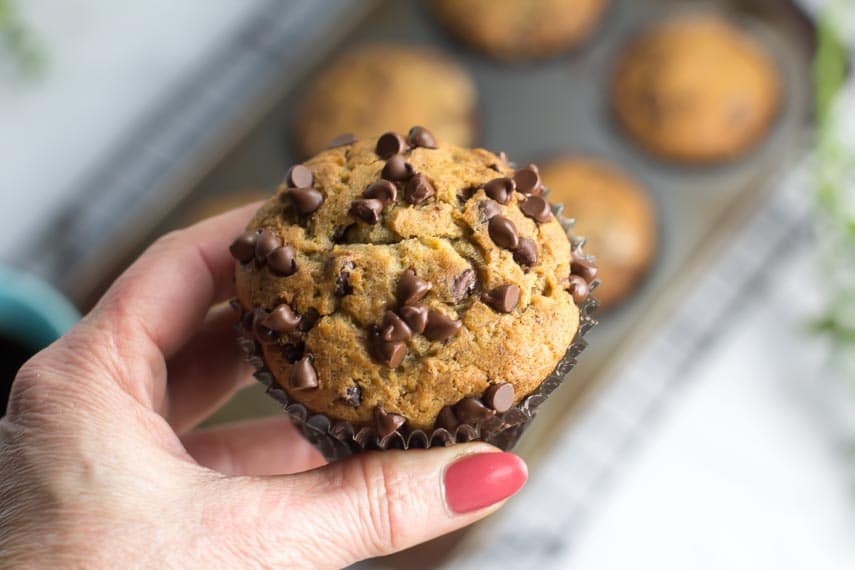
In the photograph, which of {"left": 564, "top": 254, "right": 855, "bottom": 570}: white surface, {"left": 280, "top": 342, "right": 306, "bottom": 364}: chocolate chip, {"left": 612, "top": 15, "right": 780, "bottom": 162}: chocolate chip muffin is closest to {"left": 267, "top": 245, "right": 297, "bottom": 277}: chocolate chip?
{"left": 280, "top": 342, "right": 306, "bottom": 364}: chocolate chip

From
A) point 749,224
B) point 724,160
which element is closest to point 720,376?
point 749,224

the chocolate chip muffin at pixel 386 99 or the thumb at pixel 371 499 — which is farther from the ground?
the chocolate chip muffin at pixel 386 99

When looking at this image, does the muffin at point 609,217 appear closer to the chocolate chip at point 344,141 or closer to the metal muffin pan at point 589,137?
the metal muffin pan at point 589,137

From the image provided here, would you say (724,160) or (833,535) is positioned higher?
(724,160)

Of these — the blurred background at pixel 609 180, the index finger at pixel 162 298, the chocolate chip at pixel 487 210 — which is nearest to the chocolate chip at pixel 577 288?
the chocolate chip at pixel 487 210

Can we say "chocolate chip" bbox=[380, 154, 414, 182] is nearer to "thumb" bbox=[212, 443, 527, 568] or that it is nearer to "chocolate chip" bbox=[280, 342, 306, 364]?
"chocolate chip" bbox=[280, 342, 306, 364]

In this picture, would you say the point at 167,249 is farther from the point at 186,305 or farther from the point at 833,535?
the point at 833,535
